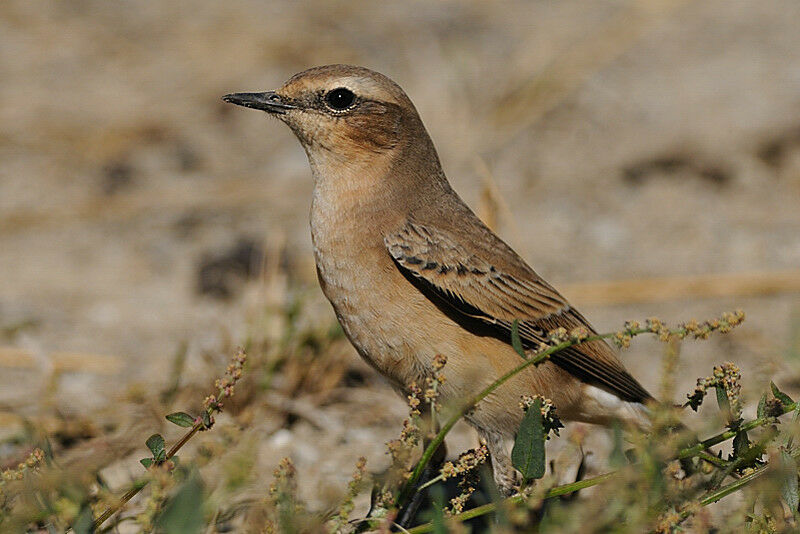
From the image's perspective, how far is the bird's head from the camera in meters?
4.46

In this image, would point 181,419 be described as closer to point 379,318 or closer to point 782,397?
point 379,318

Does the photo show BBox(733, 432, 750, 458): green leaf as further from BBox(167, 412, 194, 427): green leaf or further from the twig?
BBox(167, 412, 194, 427): green leaf

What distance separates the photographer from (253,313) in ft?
18.7

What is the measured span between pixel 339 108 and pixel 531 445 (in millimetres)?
1977

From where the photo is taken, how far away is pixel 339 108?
4477 mm

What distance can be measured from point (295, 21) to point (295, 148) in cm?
236

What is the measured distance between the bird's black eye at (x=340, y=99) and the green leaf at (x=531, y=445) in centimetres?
190

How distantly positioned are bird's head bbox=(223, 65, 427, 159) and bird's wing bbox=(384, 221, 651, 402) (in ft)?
1.65

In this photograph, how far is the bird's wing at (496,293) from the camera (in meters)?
4.02

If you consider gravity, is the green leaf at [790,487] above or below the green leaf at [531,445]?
above

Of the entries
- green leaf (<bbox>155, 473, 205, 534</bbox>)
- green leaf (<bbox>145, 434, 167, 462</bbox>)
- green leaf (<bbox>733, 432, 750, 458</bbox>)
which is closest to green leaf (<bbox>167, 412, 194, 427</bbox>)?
green leaf (<bbox>145, 434, 167, 462</bbox>)

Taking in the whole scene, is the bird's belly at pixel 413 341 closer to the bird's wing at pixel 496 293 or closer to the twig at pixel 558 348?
the bird's wing at pixel 496 293

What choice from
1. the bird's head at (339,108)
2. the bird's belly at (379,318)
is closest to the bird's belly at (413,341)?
the bird's belly at (379,318)

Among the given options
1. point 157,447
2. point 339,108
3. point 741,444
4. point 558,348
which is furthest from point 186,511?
point 339,108
